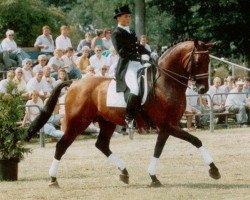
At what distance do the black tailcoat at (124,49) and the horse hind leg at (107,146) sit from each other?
1.03m

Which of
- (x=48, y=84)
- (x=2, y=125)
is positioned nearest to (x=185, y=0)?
(x=48, y=84)

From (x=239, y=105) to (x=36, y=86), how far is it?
286 inches

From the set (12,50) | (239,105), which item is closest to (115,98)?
(12,50)

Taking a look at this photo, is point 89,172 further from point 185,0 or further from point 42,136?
point 185,0

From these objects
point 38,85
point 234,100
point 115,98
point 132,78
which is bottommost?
point 234,100

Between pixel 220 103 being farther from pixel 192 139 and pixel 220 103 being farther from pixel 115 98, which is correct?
pixel 192 139

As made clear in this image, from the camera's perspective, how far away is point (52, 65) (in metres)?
25.6

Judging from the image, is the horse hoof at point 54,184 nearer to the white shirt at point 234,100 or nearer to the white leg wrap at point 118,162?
the white leg wrap at point 118,162

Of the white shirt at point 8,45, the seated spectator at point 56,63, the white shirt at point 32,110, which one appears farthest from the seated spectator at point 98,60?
the white shirt at point 32,110

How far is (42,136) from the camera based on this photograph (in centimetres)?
2248

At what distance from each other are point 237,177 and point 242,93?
12.8 m

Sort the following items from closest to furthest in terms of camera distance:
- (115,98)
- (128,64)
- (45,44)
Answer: (128,64) < (115,98) < (45,44)

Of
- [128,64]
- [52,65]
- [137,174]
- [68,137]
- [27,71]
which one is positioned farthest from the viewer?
[52,65]

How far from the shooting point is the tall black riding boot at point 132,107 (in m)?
14.5
